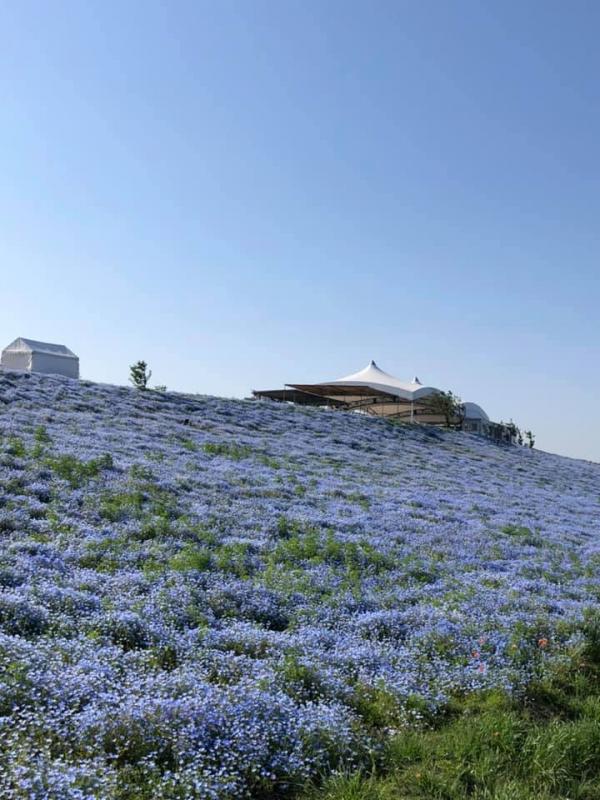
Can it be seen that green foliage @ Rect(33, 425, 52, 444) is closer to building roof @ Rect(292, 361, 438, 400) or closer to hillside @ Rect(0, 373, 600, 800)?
hillside @ Rect(0, 373, 600, 800)

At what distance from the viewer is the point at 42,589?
8594 mm

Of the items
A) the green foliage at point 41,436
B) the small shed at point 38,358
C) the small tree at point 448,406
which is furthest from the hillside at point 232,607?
the small tree at point 448,406

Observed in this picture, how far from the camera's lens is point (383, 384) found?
6003 cm

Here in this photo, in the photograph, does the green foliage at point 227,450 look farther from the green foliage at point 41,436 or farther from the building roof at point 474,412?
the building roof at point 474,412

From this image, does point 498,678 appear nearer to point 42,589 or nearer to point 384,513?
point 42,589

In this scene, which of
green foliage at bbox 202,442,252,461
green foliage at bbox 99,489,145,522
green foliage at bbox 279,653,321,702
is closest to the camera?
green foliage at bbox 279,653,321,702

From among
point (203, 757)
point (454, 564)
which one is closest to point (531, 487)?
point (454, 564)

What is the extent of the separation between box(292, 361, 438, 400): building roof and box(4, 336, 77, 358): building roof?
2358cm

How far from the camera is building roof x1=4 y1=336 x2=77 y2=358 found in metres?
43.0

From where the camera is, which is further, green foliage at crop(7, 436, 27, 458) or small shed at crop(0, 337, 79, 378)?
small shed at crop(0, 337, 79, 378)

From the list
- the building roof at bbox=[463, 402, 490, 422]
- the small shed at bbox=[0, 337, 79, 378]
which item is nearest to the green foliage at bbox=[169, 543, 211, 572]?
the small shed at bbox=[0, 337, 79, 378]

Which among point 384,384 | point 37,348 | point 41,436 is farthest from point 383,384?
point 41,436

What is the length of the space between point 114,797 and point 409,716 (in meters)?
3.25

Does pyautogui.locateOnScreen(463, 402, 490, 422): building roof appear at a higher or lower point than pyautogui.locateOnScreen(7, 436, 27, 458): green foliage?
higher
